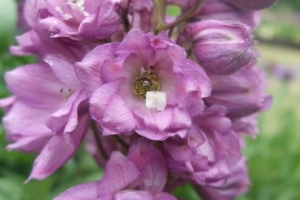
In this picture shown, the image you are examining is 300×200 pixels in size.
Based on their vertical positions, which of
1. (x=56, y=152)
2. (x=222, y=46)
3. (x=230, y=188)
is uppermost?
(x=222, y=46)

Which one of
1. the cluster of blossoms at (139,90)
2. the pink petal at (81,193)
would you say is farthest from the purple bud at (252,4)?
the pink petal at (81,193)

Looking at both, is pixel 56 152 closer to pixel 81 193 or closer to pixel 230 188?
pixel 81 193

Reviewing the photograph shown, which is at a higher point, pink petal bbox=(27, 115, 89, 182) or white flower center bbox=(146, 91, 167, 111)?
white flower center bbox=(146, 91, 167, 111)

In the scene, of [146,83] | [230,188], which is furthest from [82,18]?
[230,188]

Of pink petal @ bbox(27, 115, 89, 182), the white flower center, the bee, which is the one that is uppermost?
the white flower center

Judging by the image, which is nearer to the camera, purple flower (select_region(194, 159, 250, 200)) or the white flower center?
the white flower center

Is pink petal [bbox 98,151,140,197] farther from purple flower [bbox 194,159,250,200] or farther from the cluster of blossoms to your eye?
purple flower [bbox 194,159,250,200]

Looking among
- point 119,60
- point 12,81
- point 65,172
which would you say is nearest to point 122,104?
point 119,60

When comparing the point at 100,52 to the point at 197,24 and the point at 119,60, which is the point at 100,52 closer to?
the point at 119,60

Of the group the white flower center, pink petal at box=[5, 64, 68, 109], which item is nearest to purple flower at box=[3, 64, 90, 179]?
pink petal at box=[5, 64, 68, 109]
